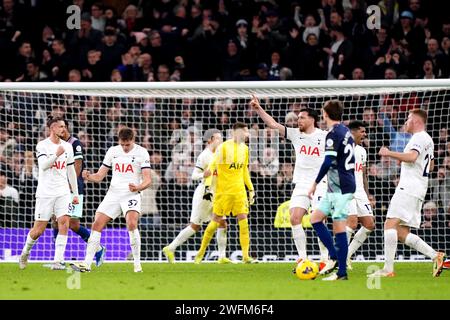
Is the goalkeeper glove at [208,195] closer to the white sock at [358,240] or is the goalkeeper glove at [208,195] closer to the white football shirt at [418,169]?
the white sock at [358,240]

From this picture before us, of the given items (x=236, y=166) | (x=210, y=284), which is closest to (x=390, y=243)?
(x=210, y=284)

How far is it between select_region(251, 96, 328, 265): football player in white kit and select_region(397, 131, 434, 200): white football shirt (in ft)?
4.56

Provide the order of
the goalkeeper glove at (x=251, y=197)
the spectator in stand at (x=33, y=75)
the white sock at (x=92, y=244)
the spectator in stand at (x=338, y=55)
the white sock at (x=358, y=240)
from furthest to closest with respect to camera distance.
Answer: the spectator in stand at (x=33, y=75), the spectator in stand at (x=338, y=55), the goalkeeper glove at (x=251, y=197), the white sock at (x=358, y=240), the white sock at (x=92, y=244)

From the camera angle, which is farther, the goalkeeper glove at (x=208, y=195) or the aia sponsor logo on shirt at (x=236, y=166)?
the goalkeeper glove at (x=208, y=195)

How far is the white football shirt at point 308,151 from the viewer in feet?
47.1

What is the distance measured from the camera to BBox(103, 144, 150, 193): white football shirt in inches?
561

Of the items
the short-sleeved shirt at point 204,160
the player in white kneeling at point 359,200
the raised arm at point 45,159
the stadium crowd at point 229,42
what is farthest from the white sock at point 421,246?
the stadium crowd at point 229,42

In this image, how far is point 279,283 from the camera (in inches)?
485

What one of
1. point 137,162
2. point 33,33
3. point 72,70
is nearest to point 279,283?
point 137,162

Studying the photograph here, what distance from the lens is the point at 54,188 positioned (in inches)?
574

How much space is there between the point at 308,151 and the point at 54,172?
3504mm

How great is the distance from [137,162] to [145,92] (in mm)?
3037

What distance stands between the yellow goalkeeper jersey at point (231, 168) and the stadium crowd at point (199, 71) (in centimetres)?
100

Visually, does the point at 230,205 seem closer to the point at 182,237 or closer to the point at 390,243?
the point at 182,237
